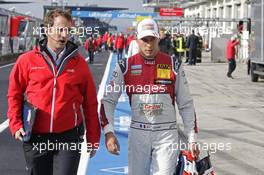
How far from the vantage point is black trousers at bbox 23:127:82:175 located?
14.2ft

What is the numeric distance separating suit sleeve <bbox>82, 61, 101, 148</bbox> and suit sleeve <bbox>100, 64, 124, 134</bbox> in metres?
0.07

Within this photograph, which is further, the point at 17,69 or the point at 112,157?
the point at 112,157

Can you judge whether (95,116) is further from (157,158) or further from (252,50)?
(252,50)

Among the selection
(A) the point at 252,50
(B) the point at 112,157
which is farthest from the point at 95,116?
(A) the point at 252,50

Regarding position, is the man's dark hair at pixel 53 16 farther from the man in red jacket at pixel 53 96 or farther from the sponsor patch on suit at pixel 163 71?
the sponsor patch on suit at pixel 163 71

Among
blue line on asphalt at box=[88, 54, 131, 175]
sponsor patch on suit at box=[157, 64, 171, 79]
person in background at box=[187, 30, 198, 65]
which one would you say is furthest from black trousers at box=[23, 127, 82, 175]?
person in background at box=[187, 30, 198, 65]

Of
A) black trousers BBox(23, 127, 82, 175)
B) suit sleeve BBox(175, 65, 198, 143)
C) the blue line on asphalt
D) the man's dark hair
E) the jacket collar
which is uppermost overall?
the man's dark hair

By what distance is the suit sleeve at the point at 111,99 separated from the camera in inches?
179

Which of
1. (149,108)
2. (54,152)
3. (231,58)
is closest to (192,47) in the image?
(231,58)

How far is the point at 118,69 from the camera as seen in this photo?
4.61 m

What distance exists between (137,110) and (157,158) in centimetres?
40

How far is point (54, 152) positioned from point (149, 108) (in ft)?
2.59

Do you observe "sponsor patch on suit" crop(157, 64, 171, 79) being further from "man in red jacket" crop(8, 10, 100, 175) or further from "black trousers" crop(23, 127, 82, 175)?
"black trousers" crop(23, 127, 82, 175)

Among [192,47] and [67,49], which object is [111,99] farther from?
[192,47]
